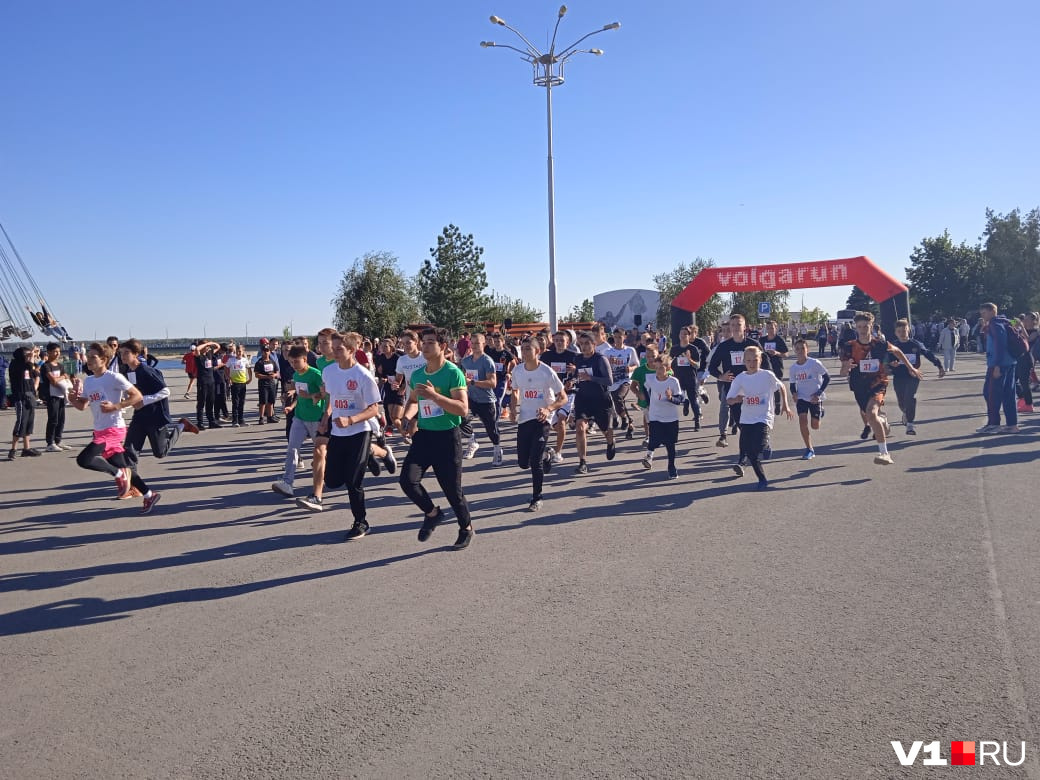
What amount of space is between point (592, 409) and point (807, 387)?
322cm

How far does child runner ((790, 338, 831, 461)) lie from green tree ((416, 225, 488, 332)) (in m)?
36.9

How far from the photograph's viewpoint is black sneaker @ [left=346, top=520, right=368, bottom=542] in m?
7.30

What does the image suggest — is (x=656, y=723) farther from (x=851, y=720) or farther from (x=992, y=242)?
(x=992, y=242)

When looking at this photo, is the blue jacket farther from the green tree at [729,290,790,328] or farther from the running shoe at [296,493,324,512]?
the green tree at [729,290,790,328]

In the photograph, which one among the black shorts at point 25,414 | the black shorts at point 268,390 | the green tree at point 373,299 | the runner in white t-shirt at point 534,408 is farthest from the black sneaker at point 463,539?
the green tree at point 373,299

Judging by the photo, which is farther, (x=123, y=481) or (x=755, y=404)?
(x=755, y=404)

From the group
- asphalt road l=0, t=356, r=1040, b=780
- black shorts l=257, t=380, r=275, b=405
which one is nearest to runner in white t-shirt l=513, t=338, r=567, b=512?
asphalt road l=0, t=356, r=1040, b=780

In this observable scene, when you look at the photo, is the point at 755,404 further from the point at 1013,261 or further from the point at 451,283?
the point at 1013,261

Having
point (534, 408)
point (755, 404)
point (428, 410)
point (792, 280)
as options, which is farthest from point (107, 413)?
point (792, 280)

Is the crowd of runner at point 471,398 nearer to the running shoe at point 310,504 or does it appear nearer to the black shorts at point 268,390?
the running shoe at point 310,504

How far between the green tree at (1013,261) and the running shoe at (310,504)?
66.6 meters

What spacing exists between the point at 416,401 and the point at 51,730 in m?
3.83

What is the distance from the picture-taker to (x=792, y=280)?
28.0m

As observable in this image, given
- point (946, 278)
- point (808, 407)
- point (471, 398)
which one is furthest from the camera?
point (946, 278)
